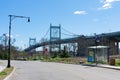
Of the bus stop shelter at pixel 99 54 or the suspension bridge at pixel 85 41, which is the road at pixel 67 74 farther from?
the suspension bridge at pixel 85 41

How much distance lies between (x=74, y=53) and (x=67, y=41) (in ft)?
28.5

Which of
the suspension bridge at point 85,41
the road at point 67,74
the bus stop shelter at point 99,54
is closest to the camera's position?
the road at point 67,74

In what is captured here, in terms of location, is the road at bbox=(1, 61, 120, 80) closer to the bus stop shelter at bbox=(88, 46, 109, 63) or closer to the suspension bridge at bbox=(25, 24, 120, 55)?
the bus stop shelter at bbox=(88, 46, 109, 63)

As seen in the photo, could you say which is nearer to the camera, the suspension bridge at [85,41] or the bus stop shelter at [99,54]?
the bus stop shelter at [99,54]

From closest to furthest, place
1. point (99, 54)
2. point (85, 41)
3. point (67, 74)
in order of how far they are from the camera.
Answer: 1. point (67, 74)
2. point (99, 54)
3. point (85, 41)

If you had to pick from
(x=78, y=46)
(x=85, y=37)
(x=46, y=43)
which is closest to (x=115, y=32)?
(x=85, y=37)

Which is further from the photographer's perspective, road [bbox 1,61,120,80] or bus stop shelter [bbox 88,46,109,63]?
bus stop shelter [bbox 88,46,109,63]

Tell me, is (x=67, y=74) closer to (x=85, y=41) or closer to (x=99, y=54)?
(x=99, y=54)

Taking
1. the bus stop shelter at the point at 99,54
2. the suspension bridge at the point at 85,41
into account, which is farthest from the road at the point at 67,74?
the suspension bridge at the point at 85,41

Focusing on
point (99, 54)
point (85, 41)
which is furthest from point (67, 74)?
point (85, 41)

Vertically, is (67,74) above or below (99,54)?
below

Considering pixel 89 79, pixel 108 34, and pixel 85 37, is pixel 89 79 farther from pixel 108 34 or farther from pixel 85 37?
pixel 85 37

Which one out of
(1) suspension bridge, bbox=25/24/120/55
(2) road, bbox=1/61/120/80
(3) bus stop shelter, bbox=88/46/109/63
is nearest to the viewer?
(2) road, bbox=1/61/120/80

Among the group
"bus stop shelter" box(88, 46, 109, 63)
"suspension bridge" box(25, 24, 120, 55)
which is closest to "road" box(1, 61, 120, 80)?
"bus stop shelter" box(88, 46, 109, 63)
